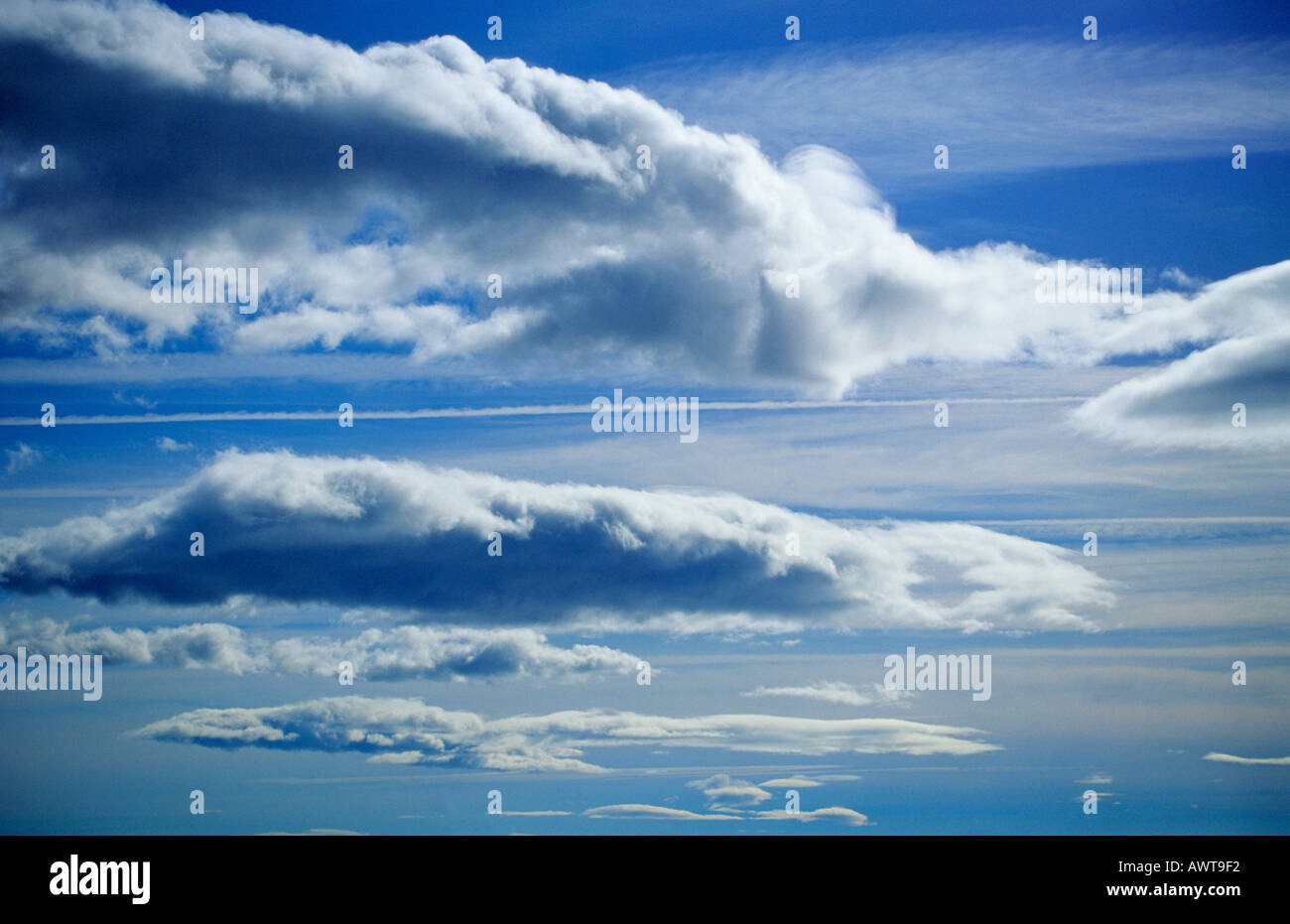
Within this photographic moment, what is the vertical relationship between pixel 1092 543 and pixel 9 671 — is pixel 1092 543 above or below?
above

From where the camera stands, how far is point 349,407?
25.9 meters

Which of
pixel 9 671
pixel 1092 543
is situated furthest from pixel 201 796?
pixel 1092 543

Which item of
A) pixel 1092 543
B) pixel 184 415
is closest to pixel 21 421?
pixel 184 415

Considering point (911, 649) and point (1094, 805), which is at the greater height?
point (911, 649)

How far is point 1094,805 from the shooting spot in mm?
23672
